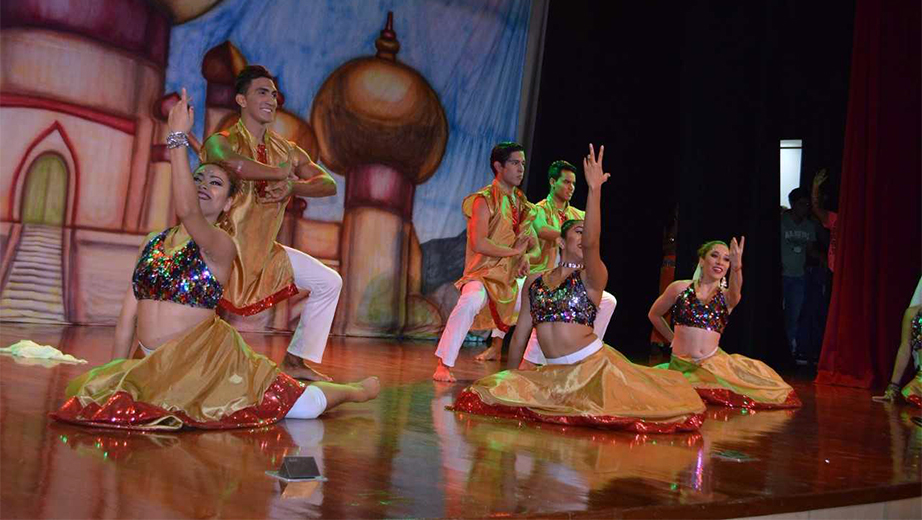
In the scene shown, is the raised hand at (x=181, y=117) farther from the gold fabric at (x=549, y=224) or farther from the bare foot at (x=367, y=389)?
the gold fabric at (x=549, y=224)

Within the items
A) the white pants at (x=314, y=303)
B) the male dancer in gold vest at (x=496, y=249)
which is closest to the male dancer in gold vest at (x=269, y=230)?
the white pants at (x=314, y=303)

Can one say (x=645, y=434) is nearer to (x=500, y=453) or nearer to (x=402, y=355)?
(x=500, y=453)

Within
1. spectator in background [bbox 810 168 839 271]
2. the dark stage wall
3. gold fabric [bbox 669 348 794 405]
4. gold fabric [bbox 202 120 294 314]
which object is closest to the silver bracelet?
gold fabric [bbox 202 120 294 314]

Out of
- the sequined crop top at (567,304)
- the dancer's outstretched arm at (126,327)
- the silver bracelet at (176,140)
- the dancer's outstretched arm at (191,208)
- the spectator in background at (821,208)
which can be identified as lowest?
the dancer's outstretched arm at (126,327)

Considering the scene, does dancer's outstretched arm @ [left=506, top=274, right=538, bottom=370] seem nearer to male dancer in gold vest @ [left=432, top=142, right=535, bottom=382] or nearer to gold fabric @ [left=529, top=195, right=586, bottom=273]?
male dancer in gold vest @ [left=432, top=142, right=535, bottom=382]

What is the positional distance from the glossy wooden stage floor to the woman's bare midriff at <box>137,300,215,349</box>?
0.37 meters

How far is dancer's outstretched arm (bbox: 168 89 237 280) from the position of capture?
2715 millimetres

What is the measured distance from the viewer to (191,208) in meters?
2.78

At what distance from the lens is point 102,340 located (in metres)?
5.64

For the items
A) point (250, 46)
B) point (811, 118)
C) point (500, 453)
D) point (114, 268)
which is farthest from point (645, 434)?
point (811, 118)

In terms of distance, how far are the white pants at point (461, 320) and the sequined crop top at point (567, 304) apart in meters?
1.14

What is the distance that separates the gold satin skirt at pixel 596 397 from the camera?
11.5 ft

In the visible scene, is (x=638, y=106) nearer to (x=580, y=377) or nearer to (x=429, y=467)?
(x=580, y=377)

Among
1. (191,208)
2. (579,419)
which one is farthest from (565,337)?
(191,208)
